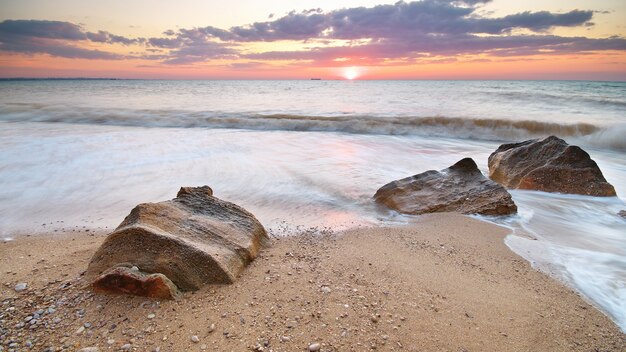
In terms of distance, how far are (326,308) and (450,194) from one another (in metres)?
2.67

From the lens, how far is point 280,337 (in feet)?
6.32

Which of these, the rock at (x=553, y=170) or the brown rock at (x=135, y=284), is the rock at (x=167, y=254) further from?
the rock at (x=553, y=170)

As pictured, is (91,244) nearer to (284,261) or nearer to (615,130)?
A: (284,261)

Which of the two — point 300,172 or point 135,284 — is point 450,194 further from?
point 135,284

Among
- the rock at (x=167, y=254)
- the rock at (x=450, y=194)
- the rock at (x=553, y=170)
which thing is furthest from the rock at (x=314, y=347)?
the rock at (x=553, y=170)

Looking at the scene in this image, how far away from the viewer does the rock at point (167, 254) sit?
2.15 metres

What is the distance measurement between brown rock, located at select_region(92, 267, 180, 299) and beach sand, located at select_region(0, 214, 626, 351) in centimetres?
5

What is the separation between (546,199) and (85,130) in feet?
38.3

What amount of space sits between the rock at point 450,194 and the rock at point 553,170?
1.24 meters

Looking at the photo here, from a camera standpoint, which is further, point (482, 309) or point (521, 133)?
point (521, 133)

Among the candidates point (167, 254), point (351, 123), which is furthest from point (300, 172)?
point (351, 123)

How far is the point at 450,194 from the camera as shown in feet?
14.0

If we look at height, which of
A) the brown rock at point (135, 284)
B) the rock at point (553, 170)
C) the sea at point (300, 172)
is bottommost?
the sea at point (300, 172)

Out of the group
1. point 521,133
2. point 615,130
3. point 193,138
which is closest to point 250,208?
point 193,138
